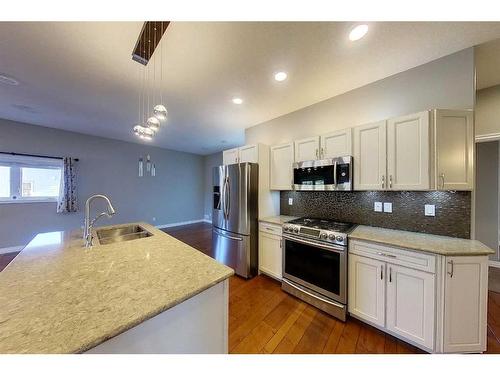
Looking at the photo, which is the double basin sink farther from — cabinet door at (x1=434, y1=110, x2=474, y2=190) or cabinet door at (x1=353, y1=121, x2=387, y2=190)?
cabinet door at (x1=434, y1=110, x2=474, y2=190)

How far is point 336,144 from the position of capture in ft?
7.66

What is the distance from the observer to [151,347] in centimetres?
81

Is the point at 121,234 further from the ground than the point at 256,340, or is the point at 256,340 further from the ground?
the point at 121,234

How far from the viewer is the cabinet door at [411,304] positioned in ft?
4.86

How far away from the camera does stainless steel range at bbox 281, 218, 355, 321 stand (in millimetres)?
1909

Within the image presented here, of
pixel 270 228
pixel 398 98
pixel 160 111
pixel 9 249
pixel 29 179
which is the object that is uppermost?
pixel 398 98

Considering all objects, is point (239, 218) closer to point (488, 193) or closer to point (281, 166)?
point (281, 166)

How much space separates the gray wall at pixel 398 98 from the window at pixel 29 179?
5.26 m

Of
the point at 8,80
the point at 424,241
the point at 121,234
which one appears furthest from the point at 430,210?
the point at 8,80

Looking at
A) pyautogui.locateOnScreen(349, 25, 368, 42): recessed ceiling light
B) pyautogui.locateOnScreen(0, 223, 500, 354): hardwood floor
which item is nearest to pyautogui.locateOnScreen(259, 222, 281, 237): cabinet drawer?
pyautogui.locateOnScreen(0, 223, 500, 354): hardwood floor

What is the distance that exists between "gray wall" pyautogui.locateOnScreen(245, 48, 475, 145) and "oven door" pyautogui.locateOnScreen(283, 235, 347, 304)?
5.50 ft

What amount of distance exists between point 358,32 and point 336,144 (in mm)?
1111

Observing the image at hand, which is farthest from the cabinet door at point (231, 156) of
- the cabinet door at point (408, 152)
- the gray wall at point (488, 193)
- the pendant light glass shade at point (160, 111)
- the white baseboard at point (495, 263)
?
the white baseboard at point (495, 263)

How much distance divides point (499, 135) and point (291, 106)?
2635mm
